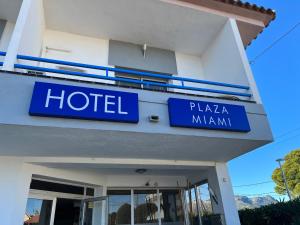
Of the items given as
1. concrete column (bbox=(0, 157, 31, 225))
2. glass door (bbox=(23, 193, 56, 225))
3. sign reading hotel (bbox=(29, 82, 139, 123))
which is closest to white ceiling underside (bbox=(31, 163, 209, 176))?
concrete column (bbox=(0, 157, 31, 225))

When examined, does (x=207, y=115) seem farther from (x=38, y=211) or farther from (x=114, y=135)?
(x=38, y=211)

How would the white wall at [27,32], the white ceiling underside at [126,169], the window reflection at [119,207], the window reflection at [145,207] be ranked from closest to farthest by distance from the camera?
the white wall at [27,32]
the white ceiling underside at [126,169]
the window reflection at [119,207]
the window reflection at [145,207]

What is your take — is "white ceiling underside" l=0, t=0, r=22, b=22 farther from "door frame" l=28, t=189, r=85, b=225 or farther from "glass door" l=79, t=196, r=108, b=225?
"glass door" l=79, t=196, r=108, b=225

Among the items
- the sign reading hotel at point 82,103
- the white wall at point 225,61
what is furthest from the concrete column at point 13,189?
the white wall at point 225,61

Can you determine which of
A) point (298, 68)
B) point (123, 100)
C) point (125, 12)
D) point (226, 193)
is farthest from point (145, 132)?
point (298, 68)

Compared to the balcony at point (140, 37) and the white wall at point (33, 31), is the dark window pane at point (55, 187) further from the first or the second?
the white wall at point (33, 31)

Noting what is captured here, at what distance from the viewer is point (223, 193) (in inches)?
267

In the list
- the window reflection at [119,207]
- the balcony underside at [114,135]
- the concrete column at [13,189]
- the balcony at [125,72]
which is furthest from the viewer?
the window reflection at [119,207]

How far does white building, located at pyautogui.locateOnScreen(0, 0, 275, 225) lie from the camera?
4.46 meters

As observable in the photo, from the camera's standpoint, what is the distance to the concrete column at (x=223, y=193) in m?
6.52

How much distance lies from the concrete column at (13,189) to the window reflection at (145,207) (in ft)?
14.0

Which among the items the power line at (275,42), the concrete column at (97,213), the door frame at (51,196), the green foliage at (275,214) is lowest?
the green foliage at (275,214)

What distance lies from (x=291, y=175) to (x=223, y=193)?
24.2 m

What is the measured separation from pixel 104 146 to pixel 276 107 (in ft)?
72.5
